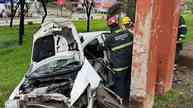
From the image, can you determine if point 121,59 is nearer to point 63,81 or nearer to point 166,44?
point 63,81

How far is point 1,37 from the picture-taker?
60.4 feet

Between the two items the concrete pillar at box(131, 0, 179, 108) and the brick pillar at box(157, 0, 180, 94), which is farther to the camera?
the brick pillar at box(157, 0, 180, 94)

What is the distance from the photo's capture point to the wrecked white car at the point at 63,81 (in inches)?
273

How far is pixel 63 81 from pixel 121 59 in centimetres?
125

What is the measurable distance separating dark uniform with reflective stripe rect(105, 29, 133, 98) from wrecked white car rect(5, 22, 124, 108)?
0.29 meters

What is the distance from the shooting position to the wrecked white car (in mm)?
6938

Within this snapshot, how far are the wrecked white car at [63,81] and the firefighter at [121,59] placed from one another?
29 centimetres

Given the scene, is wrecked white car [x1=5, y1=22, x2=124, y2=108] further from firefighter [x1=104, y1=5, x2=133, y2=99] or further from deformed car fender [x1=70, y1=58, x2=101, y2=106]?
firefighter [x1=104, y1=5, x2=133, y2=99]

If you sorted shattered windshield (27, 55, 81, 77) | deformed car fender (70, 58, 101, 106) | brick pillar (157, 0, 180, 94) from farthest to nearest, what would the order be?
brick pillar (157, 0, 180, 94) < shattered windshield (27, 55, 81, 77) < deformed car fender (70, 58, 101, 106)

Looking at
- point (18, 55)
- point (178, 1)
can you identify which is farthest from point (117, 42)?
point (18, 55)

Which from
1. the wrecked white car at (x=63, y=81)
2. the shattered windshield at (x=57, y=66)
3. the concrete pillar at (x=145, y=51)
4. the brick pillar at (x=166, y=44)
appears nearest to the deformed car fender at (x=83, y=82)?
the wrecked white car at (x=63, y=81)

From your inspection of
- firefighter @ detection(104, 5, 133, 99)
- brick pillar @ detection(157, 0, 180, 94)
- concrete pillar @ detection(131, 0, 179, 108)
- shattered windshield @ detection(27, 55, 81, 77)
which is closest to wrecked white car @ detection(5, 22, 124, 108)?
shattered windshield @ detection(27, 55, 81, 77)

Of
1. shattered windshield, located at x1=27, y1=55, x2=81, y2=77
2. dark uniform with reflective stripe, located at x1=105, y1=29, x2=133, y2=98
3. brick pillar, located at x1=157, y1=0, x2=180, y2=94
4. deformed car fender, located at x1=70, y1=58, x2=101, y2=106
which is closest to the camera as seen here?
deformed car fender, located at x1=70, y1=58, x2=101, y2=106

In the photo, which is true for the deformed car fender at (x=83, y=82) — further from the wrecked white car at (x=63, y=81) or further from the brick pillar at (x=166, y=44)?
the brick pillar at (x=166, y=44)
